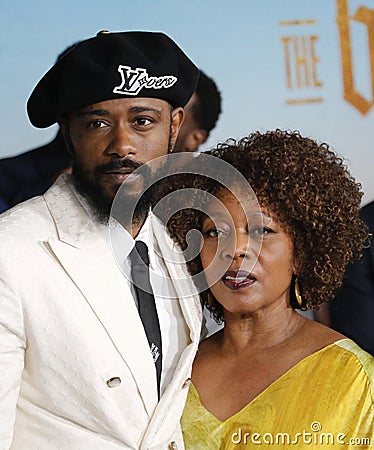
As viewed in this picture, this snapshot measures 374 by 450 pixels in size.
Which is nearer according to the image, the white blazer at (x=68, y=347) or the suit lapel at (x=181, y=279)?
the white blazer at (x=68, y=347)

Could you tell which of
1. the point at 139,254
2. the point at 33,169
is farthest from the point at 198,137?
the point at 139,254

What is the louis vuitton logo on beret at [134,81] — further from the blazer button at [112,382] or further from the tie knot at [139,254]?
the blazer button at [112,382]

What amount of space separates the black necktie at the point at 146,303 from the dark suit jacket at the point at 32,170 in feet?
2.65

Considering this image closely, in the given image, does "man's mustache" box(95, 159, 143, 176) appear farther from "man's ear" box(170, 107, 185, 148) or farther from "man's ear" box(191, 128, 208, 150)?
"man's ear" box(191, 128, 208, 150)

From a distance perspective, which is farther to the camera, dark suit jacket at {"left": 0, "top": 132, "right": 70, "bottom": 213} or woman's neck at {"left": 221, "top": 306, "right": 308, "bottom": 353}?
dark suit jacket at {"left": 0, "top": 132, "right": 70, "bottom": 213}

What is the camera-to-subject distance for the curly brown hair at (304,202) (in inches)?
63.4

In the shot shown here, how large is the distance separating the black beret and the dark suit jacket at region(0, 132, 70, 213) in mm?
743

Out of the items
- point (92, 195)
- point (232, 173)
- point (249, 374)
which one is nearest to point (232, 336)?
point (249, 374)

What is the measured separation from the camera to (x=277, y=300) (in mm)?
1662

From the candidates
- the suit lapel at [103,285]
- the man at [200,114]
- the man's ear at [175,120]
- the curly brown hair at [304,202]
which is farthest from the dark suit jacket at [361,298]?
the suit lapel at [103,285]

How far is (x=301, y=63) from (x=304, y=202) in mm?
811

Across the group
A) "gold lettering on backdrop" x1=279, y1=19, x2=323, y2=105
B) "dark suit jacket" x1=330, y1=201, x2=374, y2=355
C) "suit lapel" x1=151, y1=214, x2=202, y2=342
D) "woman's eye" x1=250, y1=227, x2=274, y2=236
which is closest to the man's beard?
"suit lapel" x1=151, y1=214, x2=202, y2=342

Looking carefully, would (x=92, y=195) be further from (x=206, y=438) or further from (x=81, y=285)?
(x=206, y=438)

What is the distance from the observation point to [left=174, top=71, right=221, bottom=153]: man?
229cm
